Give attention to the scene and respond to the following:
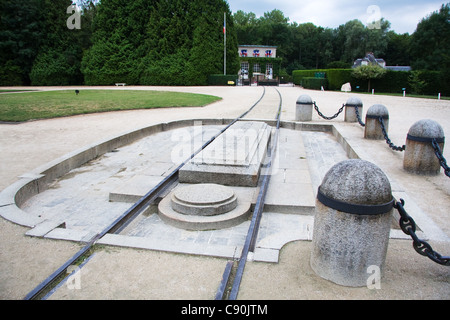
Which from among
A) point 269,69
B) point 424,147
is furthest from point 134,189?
point 269,69

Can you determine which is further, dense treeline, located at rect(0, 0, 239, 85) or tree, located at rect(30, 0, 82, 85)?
tree, located at rect(30, 0, 82, 85)

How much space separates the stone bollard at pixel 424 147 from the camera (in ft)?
20.6

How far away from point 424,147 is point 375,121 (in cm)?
344

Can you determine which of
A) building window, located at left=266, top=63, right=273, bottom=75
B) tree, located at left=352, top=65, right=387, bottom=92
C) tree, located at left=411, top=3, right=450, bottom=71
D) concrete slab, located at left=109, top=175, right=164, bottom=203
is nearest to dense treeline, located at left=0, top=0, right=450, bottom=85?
tree, located at left=352, top=65, right=387, bottom=92

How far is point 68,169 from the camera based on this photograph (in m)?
7.29

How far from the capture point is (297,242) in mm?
3881

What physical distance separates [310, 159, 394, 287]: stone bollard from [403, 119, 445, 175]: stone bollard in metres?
4.13

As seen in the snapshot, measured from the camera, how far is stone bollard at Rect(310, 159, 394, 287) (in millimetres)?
2891

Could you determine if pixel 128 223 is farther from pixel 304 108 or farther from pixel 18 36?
pixel 18 36

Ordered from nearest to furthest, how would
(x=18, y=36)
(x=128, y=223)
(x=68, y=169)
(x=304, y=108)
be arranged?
(x=128, y=223) < (x=68, y=169) < (x=304, y=108) < (x=18, y=36)

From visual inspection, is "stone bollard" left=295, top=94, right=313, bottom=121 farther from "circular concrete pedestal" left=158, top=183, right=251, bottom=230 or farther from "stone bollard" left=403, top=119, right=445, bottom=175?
"circular concrete pedestal" left=158, top=183, right=251, bottom=230

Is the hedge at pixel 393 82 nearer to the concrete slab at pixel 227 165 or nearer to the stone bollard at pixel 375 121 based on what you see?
the stone bollard at pixel 375 121

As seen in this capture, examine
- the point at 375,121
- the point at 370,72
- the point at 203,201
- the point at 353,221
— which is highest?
the point at 370,72
